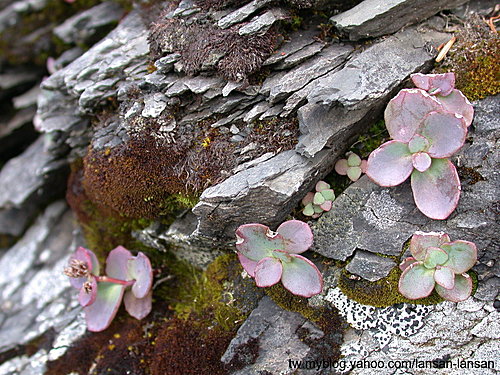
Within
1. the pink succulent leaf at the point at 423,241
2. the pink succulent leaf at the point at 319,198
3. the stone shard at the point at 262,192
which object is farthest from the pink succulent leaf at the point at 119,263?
the pink succulent leaf at the point at 423,241

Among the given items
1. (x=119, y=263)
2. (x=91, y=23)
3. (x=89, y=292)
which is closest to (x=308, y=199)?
(x=119, y=263)

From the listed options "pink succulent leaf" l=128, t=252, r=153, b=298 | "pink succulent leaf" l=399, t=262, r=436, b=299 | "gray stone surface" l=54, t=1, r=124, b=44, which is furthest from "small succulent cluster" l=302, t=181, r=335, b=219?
"gray stone surface" l=54, t=1, r=124, b=44

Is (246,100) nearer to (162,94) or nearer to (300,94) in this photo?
(300,94)

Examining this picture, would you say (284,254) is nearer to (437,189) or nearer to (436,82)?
(437,189)

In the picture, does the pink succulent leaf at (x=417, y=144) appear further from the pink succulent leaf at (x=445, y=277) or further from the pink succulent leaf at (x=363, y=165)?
the pink succulent leaf at (x=445, y=277)

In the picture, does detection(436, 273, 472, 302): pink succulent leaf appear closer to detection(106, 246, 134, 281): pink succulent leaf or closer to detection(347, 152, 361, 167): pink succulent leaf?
detection(347, 152, 361, 167): pink succulent leaf
